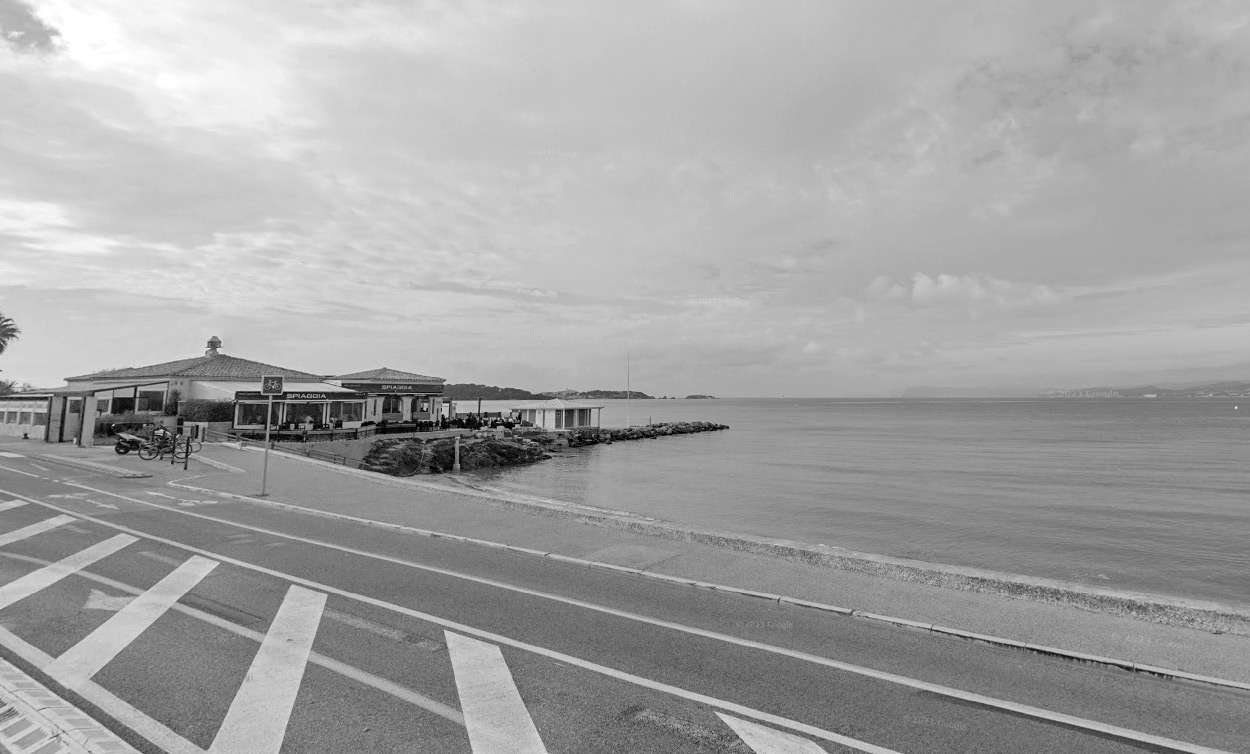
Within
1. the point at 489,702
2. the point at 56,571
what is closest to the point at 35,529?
the point at 56,571

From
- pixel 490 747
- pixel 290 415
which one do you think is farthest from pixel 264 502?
pixel 290 415

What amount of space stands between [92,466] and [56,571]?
616 inches

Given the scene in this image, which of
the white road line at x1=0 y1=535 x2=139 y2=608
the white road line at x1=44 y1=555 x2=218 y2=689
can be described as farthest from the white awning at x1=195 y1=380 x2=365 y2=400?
the white road line at x1=44 y1=555 x2=218 y2=689

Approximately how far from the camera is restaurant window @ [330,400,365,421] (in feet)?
131

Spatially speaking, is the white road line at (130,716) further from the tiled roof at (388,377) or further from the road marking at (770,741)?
the tiled roof at (388,377)

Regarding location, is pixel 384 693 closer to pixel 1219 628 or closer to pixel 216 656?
pixel 216 656

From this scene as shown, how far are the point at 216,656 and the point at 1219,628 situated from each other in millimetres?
10262

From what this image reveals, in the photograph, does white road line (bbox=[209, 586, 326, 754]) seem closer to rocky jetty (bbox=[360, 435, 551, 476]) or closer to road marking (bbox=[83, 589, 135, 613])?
road marking (bbox=[83, 589, 135, 613])

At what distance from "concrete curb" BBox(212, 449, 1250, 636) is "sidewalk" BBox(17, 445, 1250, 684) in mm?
51

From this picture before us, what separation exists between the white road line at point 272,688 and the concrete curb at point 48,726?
59cm

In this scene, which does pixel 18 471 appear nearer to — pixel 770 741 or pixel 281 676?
pixel 281 676

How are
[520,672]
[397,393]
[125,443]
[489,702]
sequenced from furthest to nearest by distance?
[397,393] < [125,443] < [520,672] < [489,702]

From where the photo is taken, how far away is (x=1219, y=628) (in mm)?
6723

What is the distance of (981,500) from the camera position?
28781 mm
